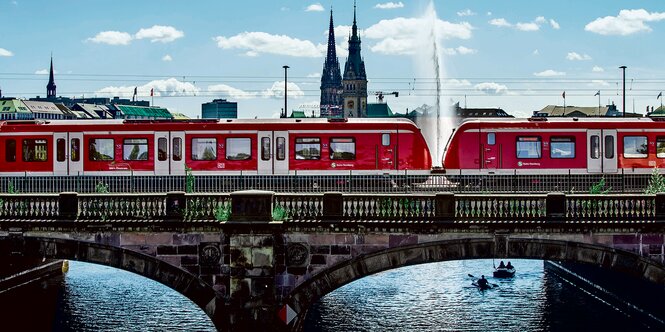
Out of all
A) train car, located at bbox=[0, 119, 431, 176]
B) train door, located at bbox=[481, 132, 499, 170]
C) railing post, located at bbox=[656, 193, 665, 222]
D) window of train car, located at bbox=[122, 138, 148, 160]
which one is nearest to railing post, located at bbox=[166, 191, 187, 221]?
railing post, located at bbox=[656, 193, 665, 222]

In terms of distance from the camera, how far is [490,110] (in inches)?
7062

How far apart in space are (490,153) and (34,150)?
21.5 m

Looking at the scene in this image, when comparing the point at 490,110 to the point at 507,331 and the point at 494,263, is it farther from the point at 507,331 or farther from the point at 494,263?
the point at 507,331

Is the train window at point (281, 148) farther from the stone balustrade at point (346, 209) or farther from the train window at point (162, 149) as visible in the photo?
the stone balustrade at point (346, 209)

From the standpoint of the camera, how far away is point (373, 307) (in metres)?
42.8

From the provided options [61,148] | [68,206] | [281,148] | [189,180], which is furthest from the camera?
[61,148]

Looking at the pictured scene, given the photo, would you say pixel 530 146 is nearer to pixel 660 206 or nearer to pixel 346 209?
pixel 660 206

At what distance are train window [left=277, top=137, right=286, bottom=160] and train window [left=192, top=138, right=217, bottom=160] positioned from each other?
116 inches

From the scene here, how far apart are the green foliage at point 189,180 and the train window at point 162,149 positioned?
139 centimetres

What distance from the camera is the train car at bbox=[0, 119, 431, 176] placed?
4009cm

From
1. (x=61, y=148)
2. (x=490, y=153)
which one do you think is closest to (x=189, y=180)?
(x=61, y=148)

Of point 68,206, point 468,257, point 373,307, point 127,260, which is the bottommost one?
point 373,307

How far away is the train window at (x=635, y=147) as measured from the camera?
1592 inches

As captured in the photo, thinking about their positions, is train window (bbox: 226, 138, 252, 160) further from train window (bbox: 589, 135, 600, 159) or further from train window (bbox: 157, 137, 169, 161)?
train window (bbox: 589, 135, 600, 159)
